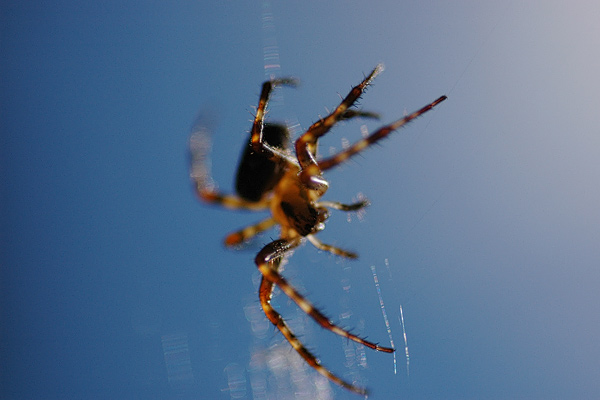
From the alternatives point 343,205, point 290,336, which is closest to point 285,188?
point 343,205

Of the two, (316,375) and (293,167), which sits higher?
(293,167)

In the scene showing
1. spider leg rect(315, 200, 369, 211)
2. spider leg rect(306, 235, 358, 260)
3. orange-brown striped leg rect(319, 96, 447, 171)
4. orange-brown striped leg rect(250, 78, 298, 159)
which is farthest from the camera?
spider leg rect(306, 235, 358, 260)

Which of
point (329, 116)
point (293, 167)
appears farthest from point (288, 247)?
point (329, 116)

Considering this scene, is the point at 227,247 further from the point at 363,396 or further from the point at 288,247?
the point at 363,396

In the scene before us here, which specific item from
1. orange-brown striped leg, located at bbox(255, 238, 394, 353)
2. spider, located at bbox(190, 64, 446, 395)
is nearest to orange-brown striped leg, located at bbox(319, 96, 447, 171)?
spider, located at bbox(190, 64, 446, 395)

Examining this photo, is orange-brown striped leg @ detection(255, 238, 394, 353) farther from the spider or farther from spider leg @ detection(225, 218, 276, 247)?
spider leg @ detection(225, 218, 276, 247)

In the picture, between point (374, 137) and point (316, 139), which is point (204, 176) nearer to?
point (316, 139)

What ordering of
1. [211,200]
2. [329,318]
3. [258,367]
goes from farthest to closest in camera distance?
[258,367], [211,200], [329,318]
